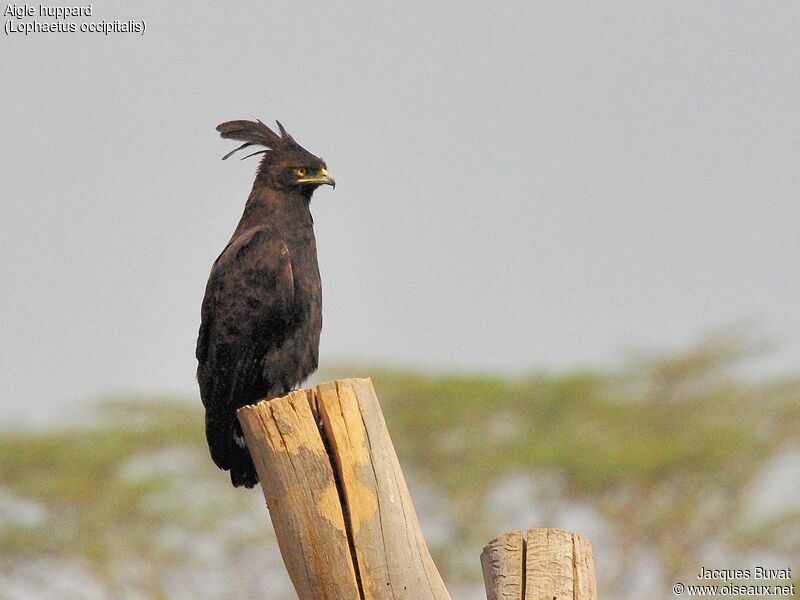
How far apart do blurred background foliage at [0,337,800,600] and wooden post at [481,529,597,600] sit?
573 inches

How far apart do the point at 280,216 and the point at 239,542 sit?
515 inches

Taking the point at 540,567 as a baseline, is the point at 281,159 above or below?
above

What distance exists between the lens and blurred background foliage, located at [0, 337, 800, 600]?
20.7m

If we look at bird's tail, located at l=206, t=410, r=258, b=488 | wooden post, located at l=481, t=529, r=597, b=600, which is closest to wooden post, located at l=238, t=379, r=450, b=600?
wooden post, located at l=481, t=529, r=597, b=600

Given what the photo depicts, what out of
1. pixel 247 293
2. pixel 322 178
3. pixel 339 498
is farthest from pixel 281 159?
pixel 339 498

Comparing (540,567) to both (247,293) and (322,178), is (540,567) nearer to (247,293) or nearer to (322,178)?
(247,293)

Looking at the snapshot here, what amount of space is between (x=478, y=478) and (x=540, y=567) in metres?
16.7

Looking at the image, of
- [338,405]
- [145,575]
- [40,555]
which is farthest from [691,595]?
[338,405]

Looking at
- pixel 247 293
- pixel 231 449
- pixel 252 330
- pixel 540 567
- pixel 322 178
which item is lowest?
pixel 540 567

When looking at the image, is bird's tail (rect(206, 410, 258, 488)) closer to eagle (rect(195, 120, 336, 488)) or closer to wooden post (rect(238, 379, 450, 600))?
eagle (rect(195, 120, 336, 488))

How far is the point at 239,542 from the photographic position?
67.1 feet

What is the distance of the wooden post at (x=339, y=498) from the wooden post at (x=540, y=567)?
0.22 meters

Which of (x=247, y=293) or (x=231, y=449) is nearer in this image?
(x=231, y=449)

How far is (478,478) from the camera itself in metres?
22.1
